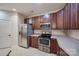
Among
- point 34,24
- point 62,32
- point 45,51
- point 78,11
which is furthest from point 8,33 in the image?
point 78,11

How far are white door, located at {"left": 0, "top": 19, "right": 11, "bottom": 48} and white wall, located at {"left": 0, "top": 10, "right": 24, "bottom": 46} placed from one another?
138mm

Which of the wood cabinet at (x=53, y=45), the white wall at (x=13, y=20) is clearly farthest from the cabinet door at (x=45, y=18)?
the wood cabinet at (x=53, y=45)

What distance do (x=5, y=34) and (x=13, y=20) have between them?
28.1 inches

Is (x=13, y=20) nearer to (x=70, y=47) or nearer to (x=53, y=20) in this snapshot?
(x=53, y=20)

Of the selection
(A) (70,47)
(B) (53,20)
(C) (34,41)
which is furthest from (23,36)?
(A) (70,47)

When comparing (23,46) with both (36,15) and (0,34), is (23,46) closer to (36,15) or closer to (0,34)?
(0,34)

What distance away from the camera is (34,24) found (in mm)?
4984

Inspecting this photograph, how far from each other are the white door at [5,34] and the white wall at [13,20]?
0.45ft

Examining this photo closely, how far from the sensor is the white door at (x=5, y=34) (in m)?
4.27

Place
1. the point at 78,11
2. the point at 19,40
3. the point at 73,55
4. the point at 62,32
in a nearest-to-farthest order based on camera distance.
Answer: the point at 73,55 < the point at 78,11 < the point at 62,32 < the point at 19,40

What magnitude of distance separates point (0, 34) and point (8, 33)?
0.35 meters

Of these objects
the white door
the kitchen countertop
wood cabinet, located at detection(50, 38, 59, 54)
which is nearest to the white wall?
the white door

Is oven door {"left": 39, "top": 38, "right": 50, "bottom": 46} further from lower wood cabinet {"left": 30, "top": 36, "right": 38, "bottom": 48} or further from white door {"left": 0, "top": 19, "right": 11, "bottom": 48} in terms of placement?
white door {"left": 0, "top": 19, "right": 11, "bottom": 48}

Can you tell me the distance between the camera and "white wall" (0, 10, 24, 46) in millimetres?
4293
